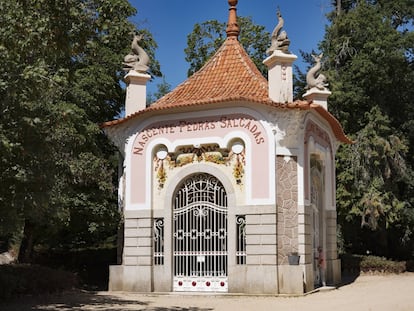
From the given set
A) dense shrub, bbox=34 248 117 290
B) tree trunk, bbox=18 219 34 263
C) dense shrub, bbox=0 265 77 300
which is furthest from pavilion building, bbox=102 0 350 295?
dense shrub, bbox=34 248 117 290

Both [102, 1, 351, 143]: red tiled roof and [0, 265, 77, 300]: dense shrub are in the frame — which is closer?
[0, 265, 77, 300]: dense shrub

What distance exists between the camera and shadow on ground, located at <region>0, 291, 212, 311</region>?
13195mm

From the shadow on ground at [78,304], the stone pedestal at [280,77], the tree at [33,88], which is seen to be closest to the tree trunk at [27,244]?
the shadow on ground at [78,304]

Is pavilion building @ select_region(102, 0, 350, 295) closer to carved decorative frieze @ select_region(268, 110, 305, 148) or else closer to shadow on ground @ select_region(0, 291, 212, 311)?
carved decorative frieze @ select_region(268, 110, 305, 148)

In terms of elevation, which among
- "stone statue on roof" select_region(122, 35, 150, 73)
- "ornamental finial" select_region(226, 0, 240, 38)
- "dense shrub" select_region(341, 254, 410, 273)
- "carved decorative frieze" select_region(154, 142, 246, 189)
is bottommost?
"dense shrub" select_region(341, 254, 410, 273)

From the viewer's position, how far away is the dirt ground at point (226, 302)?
13289mm

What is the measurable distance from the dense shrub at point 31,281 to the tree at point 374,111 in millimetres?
12619

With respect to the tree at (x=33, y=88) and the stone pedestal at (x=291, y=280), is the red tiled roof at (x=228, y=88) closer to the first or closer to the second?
the stone pedestal at (x=291, y=280)

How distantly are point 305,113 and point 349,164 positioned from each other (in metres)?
9.76

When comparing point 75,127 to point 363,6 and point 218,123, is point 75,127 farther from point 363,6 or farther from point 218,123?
point 363,6

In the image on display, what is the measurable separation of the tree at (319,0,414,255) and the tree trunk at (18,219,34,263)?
1259 cm

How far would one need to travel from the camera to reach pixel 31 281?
15.7 meters

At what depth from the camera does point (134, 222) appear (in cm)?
1748

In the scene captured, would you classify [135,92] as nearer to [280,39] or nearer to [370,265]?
[280,39]
